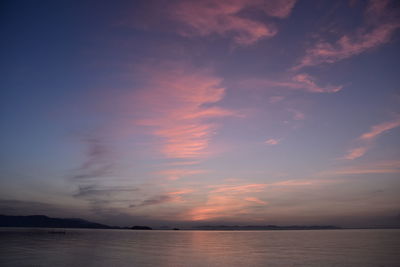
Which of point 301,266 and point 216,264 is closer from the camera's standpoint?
point 301,266

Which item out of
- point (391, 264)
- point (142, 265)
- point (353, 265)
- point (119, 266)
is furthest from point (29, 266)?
point (391, 264)

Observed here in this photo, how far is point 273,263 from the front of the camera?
44.4 m

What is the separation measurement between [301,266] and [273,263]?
484 centimetres

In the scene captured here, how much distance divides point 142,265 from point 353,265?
98.8ft

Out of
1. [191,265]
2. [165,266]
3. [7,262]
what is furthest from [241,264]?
[7,262]

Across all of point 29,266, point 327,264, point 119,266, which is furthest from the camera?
point 327,264

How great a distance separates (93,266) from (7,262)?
11926 millimetres

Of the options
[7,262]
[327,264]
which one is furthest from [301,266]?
[7,262]

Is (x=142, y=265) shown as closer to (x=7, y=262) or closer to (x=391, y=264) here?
(x=7, y=262)

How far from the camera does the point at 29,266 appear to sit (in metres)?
37.4

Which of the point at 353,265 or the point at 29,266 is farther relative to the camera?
the point at 353,265

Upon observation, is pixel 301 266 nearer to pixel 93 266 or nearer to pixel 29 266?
pixel 93 266

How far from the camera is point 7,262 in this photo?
4012 centimetres

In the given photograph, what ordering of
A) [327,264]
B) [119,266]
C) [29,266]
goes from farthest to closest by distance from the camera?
[327,264]
[119,266]
[29,266]
